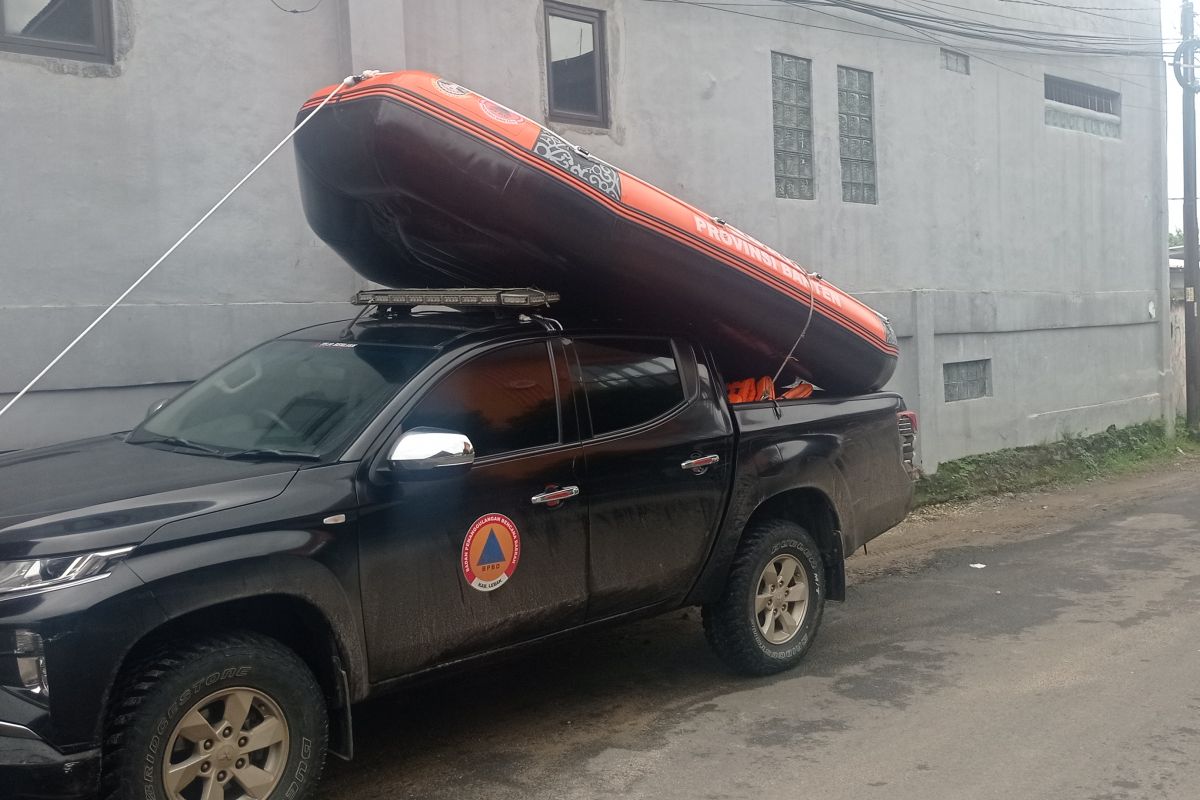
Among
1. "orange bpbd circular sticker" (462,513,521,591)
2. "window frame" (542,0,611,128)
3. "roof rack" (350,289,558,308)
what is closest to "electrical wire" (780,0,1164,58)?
"window frame" (542,0,611,128)

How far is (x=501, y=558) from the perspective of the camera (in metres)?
4.61

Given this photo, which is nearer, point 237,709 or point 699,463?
point 237,709

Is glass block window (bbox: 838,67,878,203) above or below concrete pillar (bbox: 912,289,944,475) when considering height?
above

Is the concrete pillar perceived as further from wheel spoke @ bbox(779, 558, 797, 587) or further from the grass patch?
wheel spoke @ bbox(779, 558, 797, 587)

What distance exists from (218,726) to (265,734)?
0.56 ft

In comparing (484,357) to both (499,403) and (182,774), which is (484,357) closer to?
(499,403)

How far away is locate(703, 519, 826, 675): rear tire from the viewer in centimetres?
580

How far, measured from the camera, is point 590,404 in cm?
514

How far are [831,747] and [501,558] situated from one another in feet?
5.42

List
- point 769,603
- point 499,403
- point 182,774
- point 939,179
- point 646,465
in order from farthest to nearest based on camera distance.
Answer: point 939,179 < point 769,603 < point 646,465 < point 499,403 < point 182,774

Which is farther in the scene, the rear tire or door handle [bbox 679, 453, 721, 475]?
the rear tire

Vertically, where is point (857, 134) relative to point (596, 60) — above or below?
below

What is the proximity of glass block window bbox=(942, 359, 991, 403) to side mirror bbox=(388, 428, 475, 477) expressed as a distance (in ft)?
31.8

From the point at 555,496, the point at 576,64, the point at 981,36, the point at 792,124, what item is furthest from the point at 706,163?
the point at 555,496
